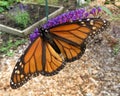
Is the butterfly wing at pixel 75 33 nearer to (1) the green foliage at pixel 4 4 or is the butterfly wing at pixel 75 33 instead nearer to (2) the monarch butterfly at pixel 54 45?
(2) the monarch butterfly at pixel 54 45

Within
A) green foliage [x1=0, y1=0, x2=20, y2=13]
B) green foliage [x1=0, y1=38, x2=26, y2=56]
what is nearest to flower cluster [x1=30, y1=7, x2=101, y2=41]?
green foliage [x1=0, y1=38, x2=26, y2=56]

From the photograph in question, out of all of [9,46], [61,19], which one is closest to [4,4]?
[9,46]

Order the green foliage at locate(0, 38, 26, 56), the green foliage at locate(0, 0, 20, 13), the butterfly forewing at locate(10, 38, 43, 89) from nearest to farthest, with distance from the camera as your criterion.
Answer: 1. the butterfly forewing at locate(10, 38, 43, 89)
2. the green foliage at locate(0, 38, 26, 56)
3. the green foliage at locate(0, 0, 20, 13)

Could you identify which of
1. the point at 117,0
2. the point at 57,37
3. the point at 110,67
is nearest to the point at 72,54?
the point at 57,37

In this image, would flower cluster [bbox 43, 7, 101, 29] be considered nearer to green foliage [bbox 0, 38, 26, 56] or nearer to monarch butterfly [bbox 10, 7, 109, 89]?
monarch butterfly [bbox 10, 7, 109, 89]

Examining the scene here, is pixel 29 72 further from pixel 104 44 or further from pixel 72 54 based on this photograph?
pixel 104 44

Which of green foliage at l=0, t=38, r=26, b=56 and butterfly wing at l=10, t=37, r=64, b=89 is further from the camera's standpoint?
green foliage at l=0, t=38, r=26, b=56

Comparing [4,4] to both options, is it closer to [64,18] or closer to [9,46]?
[9,46]
